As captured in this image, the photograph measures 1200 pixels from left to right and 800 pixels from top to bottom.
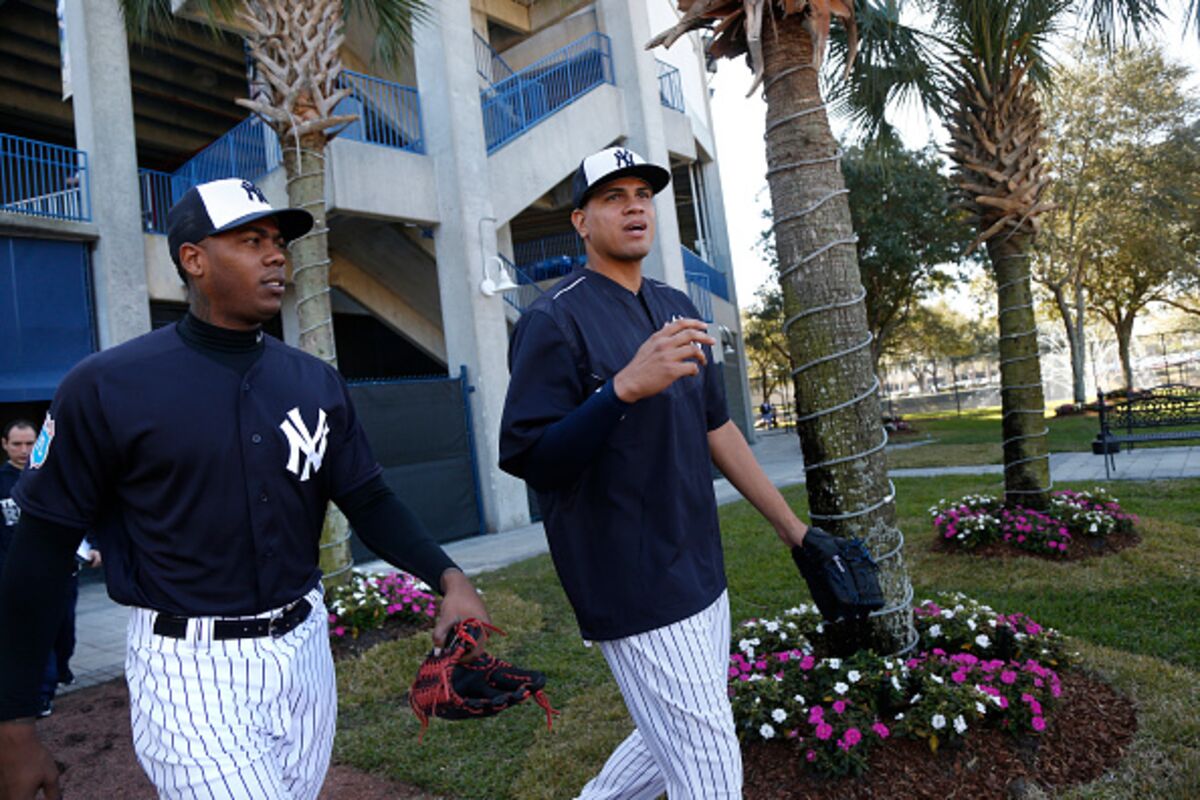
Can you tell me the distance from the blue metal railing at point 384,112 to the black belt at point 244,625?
10535mm

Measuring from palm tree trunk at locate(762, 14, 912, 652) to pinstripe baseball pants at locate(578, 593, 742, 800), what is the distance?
1.39 meters

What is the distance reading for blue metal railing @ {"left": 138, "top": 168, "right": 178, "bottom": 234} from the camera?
1170 centimetres

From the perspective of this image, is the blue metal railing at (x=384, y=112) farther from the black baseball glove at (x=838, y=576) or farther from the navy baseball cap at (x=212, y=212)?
the black baseball glove at (x=838, y=576)

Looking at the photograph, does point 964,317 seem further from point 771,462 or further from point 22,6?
point 22,6

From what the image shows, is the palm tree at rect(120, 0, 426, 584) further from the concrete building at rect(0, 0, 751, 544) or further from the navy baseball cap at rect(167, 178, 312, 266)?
the navy baseball cap at rect(167, 178, 312, 266)

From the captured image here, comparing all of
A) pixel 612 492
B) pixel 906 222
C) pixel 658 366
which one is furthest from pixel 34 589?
pixel 906 222

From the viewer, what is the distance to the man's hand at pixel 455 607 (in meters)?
1.77

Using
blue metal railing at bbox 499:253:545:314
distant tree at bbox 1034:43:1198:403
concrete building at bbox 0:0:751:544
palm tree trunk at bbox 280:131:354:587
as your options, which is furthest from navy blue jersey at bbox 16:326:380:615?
distant tree at bbox 1034:43:1198:403

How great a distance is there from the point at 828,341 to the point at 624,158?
1.48 m

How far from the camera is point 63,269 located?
9.77 metres

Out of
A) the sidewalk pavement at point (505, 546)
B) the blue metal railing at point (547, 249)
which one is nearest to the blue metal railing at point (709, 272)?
the blue metal railing at point (547, 249)

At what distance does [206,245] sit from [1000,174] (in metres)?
6.64

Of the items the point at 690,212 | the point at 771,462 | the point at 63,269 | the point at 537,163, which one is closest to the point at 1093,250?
the point at 690,212

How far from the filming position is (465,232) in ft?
37.7
